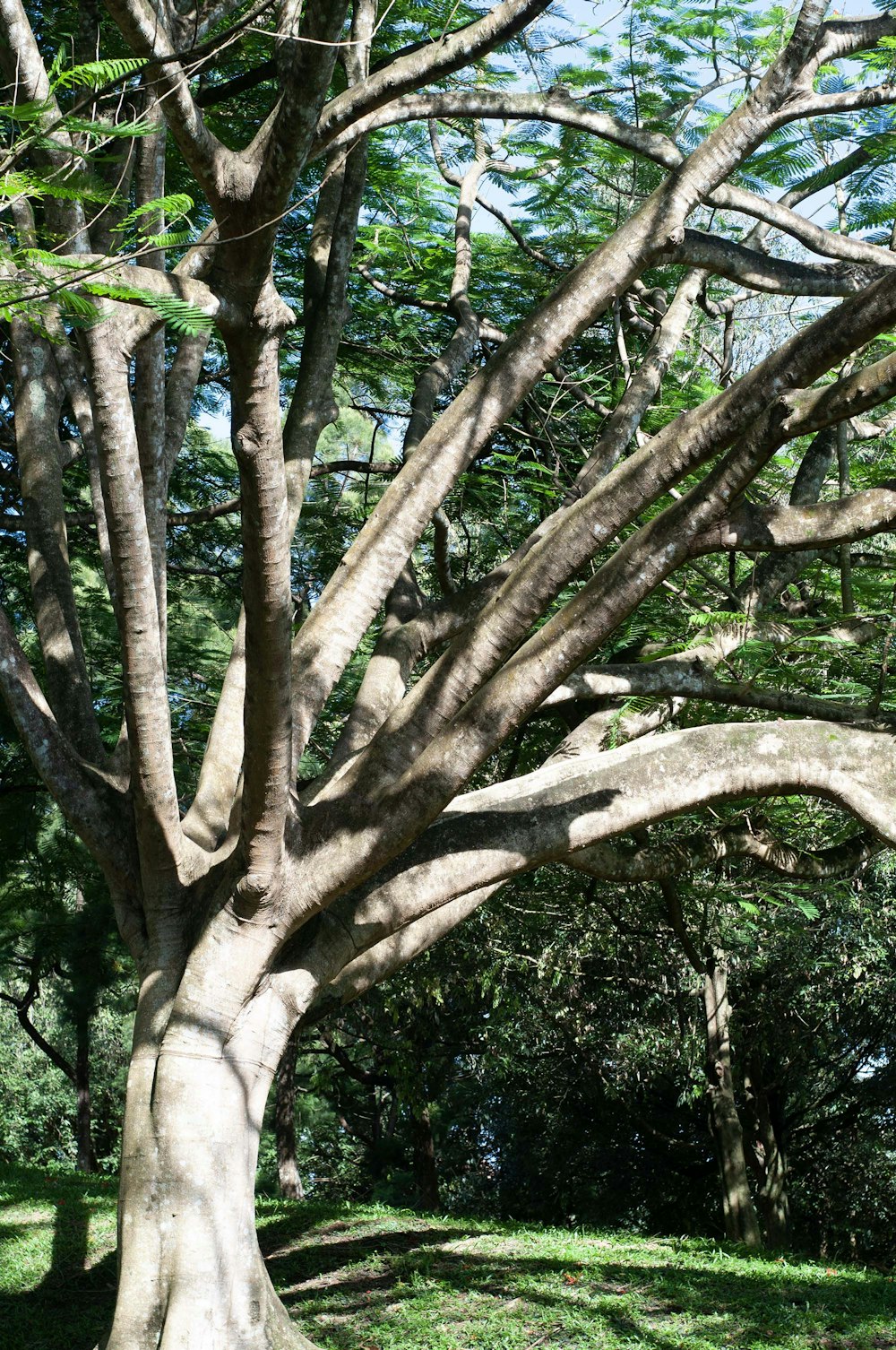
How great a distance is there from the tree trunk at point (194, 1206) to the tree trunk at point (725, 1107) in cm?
793

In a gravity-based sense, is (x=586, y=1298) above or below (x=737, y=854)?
below

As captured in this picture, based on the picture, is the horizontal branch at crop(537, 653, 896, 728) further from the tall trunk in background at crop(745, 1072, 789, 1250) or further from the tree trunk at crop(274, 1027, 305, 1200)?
the tree trunk at crop(274, 1027, 305, 1200)

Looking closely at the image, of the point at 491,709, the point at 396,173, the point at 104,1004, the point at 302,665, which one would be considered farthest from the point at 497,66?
the point at 104,1004

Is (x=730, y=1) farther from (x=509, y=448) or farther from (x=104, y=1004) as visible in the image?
(x=104, y=1004)

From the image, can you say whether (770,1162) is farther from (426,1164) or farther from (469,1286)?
(469,1286)

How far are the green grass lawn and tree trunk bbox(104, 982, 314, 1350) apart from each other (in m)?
1.54

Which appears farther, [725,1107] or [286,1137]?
[286,1137]

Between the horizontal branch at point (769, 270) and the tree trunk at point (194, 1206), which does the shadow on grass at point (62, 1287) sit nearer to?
the tree trunk at point (194, 1206)

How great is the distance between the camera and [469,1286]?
6.74m

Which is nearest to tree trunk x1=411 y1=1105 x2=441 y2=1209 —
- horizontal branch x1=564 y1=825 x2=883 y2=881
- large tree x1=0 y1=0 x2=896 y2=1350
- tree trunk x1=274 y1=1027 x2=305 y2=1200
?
tree trunk x1=274 y1=1027 x2=305 y2=1200

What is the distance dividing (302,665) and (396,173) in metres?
4.05

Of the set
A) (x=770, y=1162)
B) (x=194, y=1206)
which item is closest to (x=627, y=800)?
(x=194, y=1206)

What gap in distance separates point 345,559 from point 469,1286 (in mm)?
4293

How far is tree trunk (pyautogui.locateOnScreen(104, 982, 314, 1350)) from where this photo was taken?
4258 millimetres
